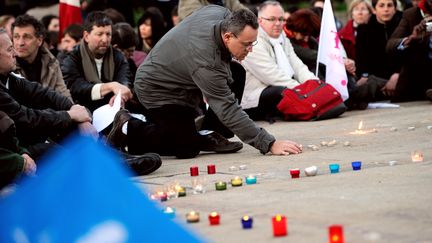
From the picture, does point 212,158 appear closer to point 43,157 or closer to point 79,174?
point 43,157

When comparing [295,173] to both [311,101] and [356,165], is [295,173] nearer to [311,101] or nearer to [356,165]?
[356,165]

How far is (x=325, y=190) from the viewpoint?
6066 mm

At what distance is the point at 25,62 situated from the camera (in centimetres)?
954

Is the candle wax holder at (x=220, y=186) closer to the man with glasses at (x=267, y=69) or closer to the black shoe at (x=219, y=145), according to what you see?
the black shoe at (x=219, y=145)

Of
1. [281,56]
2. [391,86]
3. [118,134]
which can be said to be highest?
[281,56]

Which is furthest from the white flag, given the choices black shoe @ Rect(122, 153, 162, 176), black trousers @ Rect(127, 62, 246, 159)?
black shoe @ Rect(122, 153, 162, 176)

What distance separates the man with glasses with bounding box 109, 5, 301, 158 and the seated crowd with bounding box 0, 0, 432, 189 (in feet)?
0.04

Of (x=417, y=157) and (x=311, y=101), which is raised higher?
(x=417, y=157)

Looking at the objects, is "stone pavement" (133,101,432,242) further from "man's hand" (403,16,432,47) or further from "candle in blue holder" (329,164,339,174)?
Answer: "man's hand" (403,16,432,47)

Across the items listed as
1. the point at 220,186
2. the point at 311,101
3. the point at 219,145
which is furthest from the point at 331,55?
the point at 220,186

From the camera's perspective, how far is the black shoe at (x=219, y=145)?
28.7ft

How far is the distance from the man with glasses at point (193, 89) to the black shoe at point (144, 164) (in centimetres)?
93

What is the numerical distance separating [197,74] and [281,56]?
3456 mm

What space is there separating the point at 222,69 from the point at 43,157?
1579 mm
